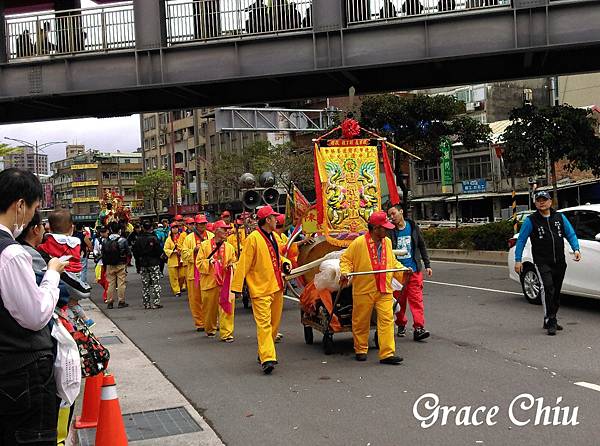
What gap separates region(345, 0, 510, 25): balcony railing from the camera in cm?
1731

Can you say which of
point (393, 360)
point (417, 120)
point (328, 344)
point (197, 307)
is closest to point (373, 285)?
point (393, 360)

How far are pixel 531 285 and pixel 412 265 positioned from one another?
3.54 metres

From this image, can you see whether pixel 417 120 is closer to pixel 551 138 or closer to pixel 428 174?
pixel 551 138

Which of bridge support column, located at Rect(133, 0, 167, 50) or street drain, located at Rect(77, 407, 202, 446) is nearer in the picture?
street drain, located at Rect(77, 407, 202, 446)

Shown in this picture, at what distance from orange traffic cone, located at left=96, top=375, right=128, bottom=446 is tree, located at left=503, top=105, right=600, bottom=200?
2165 cm

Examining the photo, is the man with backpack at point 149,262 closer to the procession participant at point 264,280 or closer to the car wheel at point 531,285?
the procession participant at point 264,280

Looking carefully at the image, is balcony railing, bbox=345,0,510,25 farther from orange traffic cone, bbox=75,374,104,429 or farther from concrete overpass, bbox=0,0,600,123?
orange traffic cone, bbox=75,374,104,429

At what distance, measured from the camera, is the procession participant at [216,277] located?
10.2 metres

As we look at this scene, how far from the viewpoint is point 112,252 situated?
15.0 metres

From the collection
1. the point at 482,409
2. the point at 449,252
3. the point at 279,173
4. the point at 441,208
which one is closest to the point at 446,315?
the point at 482,409

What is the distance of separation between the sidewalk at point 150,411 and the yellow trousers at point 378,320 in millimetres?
2211

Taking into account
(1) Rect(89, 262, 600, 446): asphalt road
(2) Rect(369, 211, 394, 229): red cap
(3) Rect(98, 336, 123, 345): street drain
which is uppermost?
(2) Rect(369, 211, 394, 229): red cap

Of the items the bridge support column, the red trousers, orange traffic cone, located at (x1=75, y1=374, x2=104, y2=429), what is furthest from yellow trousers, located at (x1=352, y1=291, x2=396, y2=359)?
the bridge support column

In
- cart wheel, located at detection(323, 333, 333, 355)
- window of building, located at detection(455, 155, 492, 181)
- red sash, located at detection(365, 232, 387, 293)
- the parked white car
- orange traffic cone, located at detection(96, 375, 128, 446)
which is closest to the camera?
orange traffic cone, located at detection(96, 375, 128, 446)
